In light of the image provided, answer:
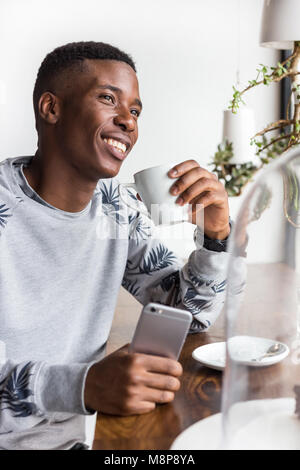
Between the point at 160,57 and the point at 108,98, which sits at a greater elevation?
the point at 160,57

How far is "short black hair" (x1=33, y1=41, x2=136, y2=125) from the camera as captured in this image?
3.67 ft

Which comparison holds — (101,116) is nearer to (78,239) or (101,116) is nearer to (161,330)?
(78,239)

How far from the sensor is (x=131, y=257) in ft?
4.07

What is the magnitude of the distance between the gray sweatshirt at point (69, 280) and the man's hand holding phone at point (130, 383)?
4.4 inches

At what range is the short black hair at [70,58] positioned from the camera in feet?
3.67

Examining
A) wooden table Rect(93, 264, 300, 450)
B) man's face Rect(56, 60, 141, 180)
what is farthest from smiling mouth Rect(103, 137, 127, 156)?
wooden table Rect(93, 264, 300, 450)

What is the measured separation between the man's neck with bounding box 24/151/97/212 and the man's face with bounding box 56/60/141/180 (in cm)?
3

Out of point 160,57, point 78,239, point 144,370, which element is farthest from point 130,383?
point 160,57

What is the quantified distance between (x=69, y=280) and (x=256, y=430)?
595mm

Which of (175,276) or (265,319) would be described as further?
(175,276)

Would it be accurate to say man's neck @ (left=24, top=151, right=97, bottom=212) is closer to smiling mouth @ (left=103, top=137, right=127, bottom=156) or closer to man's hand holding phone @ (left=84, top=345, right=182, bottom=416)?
smiling mouth @ (left=103, top=137, right=127, bottom=156)

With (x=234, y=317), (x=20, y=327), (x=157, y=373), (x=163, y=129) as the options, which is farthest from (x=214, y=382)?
(x=163, y=129)

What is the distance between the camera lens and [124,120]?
1.08 metres

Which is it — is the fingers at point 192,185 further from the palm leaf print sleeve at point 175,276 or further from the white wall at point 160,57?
the white wall at point 160,57
